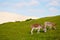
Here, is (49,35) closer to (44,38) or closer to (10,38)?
(44,38)

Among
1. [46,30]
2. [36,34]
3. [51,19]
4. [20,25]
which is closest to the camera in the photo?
[36,34]

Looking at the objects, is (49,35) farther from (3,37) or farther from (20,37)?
(3,37)

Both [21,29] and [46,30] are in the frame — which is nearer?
[46,30]

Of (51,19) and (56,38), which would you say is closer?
(56,38)

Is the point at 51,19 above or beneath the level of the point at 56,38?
above

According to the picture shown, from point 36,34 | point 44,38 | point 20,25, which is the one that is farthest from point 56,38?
point 20,25

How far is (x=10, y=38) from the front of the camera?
38.7 meters

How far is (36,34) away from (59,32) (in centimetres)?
470

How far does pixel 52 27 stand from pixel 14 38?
11.4 meters

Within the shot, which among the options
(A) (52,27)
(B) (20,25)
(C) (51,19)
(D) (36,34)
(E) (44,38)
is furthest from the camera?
(C) (51,19)

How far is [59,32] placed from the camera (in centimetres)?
4053

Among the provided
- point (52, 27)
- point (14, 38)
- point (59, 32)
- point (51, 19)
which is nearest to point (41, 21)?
point (51, 19)

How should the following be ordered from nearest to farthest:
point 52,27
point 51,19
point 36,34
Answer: point 36,34
point 52,27
point 51,19

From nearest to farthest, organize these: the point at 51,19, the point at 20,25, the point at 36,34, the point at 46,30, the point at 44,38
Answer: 1. the point at 44,38
2. the point at 36,34
3. the point at 46,30
4. the point at 20,25
5. the point at 51,19
